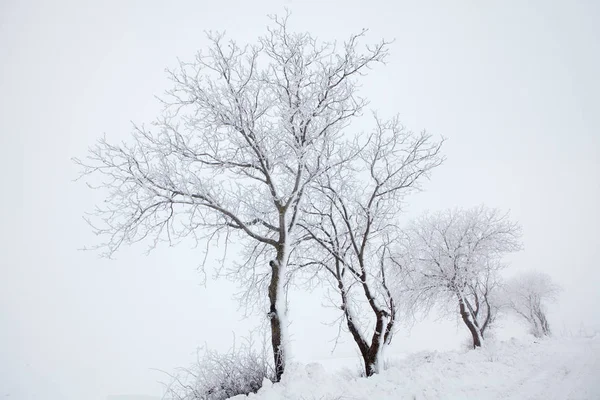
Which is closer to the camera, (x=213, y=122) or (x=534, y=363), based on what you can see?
(x=213, y=122)

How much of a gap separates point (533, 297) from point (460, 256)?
26.4 metres

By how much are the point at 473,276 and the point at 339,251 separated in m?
10.5

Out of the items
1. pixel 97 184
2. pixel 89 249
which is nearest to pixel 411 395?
pixel 89 249

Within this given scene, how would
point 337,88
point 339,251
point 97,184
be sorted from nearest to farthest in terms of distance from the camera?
point 97,184 → point 337,88 → point 339,251

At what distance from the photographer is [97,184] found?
6328mm

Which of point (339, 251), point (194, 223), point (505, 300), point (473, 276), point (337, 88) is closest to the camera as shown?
point (194, 223)

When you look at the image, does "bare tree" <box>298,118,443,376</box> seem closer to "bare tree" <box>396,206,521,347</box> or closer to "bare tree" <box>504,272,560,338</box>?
"bare tree" <box>396,206,521,347</box>

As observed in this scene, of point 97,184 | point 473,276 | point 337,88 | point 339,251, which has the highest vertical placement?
point 337,88

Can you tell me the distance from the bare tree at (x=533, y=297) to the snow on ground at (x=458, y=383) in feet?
104

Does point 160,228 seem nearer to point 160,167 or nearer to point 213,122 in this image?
point 160,167

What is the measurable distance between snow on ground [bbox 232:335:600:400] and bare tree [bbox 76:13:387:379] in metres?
1.43


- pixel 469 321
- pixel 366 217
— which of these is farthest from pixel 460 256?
pixel 366 217

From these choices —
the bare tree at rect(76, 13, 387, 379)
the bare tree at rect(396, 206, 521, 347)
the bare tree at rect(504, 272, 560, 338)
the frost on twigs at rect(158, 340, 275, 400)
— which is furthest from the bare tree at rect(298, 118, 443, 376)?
the bare tree at rect(504, 272, 560, 338)

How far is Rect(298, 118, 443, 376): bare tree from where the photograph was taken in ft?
29.8
